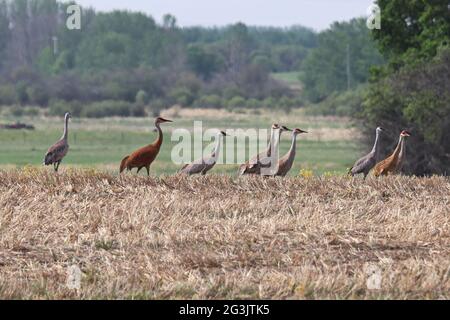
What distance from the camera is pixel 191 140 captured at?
52.7 metres

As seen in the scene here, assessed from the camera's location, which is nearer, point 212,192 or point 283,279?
point 283,279

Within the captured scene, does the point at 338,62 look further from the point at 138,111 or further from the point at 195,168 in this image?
the point at 195,168

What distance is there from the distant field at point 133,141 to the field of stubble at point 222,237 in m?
17.4

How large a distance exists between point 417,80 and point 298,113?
48.7 metres

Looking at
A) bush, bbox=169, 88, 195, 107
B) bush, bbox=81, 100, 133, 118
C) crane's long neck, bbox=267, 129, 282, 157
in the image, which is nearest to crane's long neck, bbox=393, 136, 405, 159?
crane's long neck, bbox=267, 129, 282, 157

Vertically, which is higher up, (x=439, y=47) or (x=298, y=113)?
(x=439, y=47)

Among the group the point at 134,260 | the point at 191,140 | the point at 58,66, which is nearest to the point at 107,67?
the point at 58,66

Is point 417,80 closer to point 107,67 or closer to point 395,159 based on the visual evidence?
point 395,159

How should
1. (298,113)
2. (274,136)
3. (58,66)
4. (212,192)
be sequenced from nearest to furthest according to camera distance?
(212,192)
(274,136)
(298,113)
(58,66)

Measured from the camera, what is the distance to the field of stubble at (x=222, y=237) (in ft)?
37.0

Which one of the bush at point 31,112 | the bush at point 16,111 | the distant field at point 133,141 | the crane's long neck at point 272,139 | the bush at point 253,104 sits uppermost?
the crane's long neck at point 272,139

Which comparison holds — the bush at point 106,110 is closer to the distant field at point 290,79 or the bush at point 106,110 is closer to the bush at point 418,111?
the bush at point 418,111

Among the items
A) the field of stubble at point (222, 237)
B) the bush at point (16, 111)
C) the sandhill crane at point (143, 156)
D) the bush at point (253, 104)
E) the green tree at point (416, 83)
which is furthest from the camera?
the bush at point (253, 104)

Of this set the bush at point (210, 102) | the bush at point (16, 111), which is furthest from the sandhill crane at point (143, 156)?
the bush at point (210, 102)
